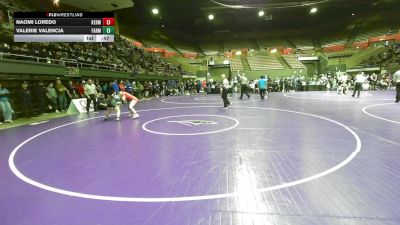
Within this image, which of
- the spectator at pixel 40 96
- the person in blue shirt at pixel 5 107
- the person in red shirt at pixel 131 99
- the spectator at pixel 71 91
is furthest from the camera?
the spectator at pixel 71 91

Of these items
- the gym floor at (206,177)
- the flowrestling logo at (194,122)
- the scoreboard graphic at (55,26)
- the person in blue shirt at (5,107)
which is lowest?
the gym floor at (206,177)

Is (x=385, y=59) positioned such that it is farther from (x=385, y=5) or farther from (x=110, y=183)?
(x=110, y=183)

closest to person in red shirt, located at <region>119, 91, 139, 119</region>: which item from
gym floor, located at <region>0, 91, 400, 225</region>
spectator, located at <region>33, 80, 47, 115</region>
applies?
gym floor, located at <region>0, 91, 400, 225</region>

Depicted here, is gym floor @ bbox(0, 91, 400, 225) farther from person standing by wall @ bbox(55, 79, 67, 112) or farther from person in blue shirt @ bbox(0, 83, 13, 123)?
person standing by wall @ bbox(55, 79, 67, 112)

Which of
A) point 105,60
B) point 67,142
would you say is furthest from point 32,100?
point 105,60

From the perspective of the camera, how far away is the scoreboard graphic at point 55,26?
10.1m

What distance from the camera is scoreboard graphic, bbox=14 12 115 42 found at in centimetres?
1007

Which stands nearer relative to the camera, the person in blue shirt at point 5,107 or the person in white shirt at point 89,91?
the person in blue shirt at point 5,107

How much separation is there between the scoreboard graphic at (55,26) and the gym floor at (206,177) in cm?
433

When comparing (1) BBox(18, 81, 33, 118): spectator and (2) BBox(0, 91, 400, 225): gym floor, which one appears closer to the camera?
(2) BBox(0, 91, 400, 225): gym floor

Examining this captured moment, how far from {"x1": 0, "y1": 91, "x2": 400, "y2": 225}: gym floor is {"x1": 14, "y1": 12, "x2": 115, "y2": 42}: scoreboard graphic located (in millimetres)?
4334

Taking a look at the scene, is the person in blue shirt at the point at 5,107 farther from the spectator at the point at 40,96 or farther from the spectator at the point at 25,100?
the spectator at the point at 40,96

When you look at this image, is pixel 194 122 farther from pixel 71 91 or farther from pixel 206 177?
pixel 71 91

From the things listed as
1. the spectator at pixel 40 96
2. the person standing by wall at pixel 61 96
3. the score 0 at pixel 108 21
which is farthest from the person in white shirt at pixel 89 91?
the score 0 at pixel 108 21
